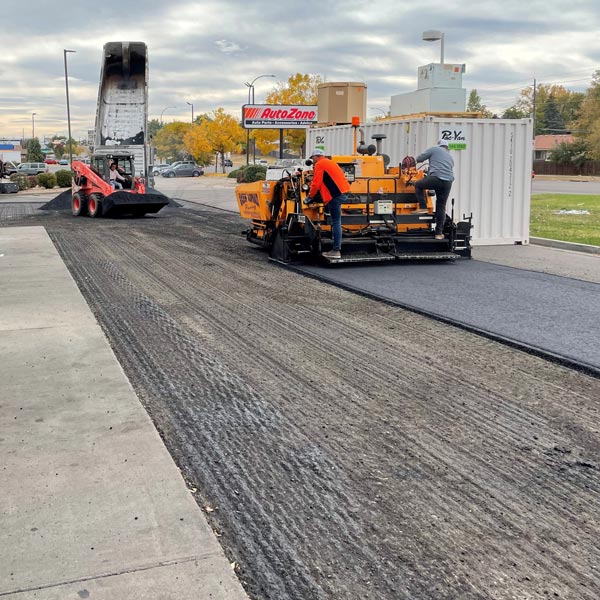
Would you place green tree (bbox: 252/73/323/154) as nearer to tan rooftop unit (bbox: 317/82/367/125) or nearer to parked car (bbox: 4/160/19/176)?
parked car (bbox: 4/160/19/176)

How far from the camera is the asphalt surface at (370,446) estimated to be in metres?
3.25

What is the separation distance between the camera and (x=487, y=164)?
15359mm

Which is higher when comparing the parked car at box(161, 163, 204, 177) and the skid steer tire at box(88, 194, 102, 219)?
the parked car at box(161, 163, 204, 177)

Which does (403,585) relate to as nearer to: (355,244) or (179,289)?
(179,289)

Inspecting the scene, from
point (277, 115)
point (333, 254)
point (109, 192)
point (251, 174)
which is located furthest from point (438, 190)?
point (251, 174)

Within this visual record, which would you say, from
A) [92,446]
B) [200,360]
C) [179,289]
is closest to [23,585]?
[92,446]

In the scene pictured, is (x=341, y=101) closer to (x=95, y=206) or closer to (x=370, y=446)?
(x=95, y=206)

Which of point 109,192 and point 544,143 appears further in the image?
point 544,143

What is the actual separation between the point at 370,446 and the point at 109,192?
18608 millimetres

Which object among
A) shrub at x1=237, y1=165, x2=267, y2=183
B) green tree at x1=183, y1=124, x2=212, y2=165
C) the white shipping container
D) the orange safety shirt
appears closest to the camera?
the orange safety shirt

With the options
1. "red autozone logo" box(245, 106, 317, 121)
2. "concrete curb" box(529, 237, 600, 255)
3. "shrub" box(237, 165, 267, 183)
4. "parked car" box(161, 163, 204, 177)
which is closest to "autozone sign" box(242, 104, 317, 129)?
"red autozone logo" box(245, 106, 317, 121)

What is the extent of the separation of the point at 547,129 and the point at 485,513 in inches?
4347

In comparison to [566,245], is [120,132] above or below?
above

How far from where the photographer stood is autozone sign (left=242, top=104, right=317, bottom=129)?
4388 centimetres
